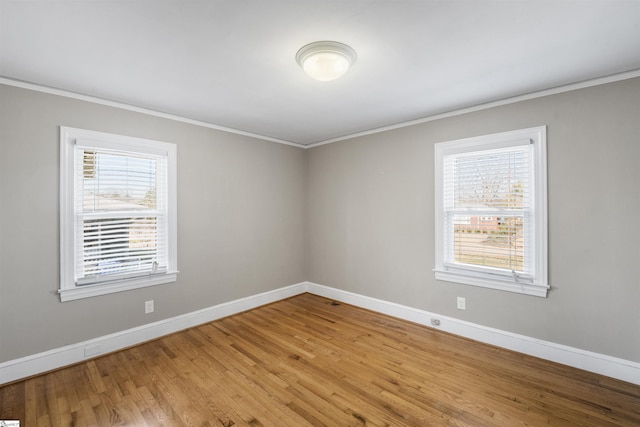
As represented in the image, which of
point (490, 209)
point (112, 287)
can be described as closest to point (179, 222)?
point (112, 287)

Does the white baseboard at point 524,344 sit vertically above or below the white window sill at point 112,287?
below

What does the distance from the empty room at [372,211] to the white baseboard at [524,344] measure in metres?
0.02

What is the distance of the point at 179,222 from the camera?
3459 millimetres

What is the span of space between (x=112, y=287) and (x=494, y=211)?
4.08 m

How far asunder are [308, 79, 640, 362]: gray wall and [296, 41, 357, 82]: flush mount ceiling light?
1.84 m

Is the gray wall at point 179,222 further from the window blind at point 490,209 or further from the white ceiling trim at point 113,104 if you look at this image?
the window blind at point 490,209

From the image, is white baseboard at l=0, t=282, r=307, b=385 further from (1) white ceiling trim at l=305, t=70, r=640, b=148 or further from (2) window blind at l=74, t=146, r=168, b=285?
(1) white ceiling trim at l=305, t=70, r=640, b=148

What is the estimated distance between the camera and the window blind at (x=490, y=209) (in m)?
2.86

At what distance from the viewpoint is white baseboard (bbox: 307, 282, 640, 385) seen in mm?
2396

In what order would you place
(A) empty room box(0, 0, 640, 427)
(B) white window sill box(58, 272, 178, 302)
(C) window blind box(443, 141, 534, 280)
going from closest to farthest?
(A) empty room box(0, 0, 640, 427), (B) white window sill box(58, 272, 178, 302), (C) window blind box(443, 141, 534, 280)

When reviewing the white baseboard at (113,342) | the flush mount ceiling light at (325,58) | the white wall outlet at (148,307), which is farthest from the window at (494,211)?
the white wall outlet at (148,307)

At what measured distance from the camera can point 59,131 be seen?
264cm

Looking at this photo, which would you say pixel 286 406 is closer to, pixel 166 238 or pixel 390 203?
pixel 166 238

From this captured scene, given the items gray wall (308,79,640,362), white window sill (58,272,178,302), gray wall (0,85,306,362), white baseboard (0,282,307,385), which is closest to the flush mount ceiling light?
gray wall (308,79,640,362)
